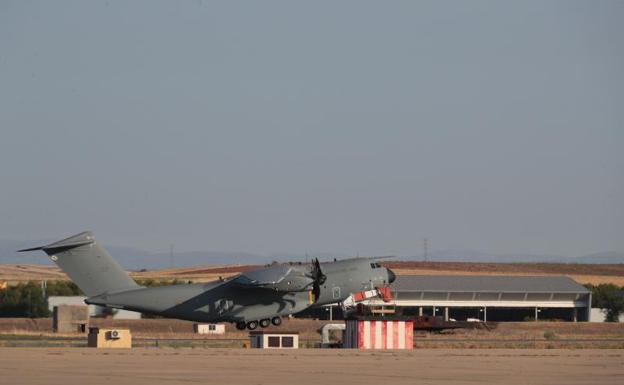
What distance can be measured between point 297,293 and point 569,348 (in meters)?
15.6

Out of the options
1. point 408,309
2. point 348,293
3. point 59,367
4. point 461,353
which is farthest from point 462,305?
point 59,367

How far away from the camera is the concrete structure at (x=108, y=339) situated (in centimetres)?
6481

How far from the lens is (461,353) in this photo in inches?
2340

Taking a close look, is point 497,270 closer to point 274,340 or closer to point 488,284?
point 488,284

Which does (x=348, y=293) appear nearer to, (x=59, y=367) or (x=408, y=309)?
(x=59, y=367)

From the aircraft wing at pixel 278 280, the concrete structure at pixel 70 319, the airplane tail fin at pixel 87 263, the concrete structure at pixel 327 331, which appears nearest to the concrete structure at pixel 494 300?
the concrete structure at pixel 70 319

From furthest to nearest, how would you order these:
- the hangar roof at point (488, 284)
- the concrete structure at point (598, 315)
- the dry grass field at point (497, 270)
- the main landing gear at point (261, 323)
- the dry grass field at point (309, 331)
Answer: the dry grass field at point (497, 270) < the hangar roof at point (488, 284) < the concrete structure at point (598, 315) < the dry grass field at point (309, 331) < the main landing gear at point (261, 323)

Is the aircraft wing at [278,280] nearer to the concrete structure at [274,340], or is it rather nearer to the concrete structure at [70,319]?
the concrete structure at [274,340]

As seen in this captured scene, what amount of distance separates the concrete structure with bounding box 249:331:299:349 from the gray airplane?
5.34 metres

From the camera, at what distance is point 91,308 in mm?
94625

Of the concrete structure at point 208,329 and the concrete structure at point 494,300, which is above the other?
the concrete structure at point 494,300

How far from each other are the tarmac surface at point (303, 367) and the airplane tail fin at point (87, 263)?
445 inches

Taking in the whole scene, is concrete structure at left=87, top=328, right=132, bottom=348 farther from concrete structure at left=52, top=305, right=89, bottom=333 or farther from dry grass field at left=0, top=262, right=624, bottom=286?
dry grass field at left=0, top=262, right=624, bottom=286

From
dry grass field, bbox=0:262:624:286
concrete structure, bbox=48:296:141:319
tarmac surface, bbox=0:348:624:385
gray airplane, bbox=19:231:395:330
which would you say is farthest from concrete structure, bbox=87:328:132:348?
dry grass field, bbox=0:262:624:286
